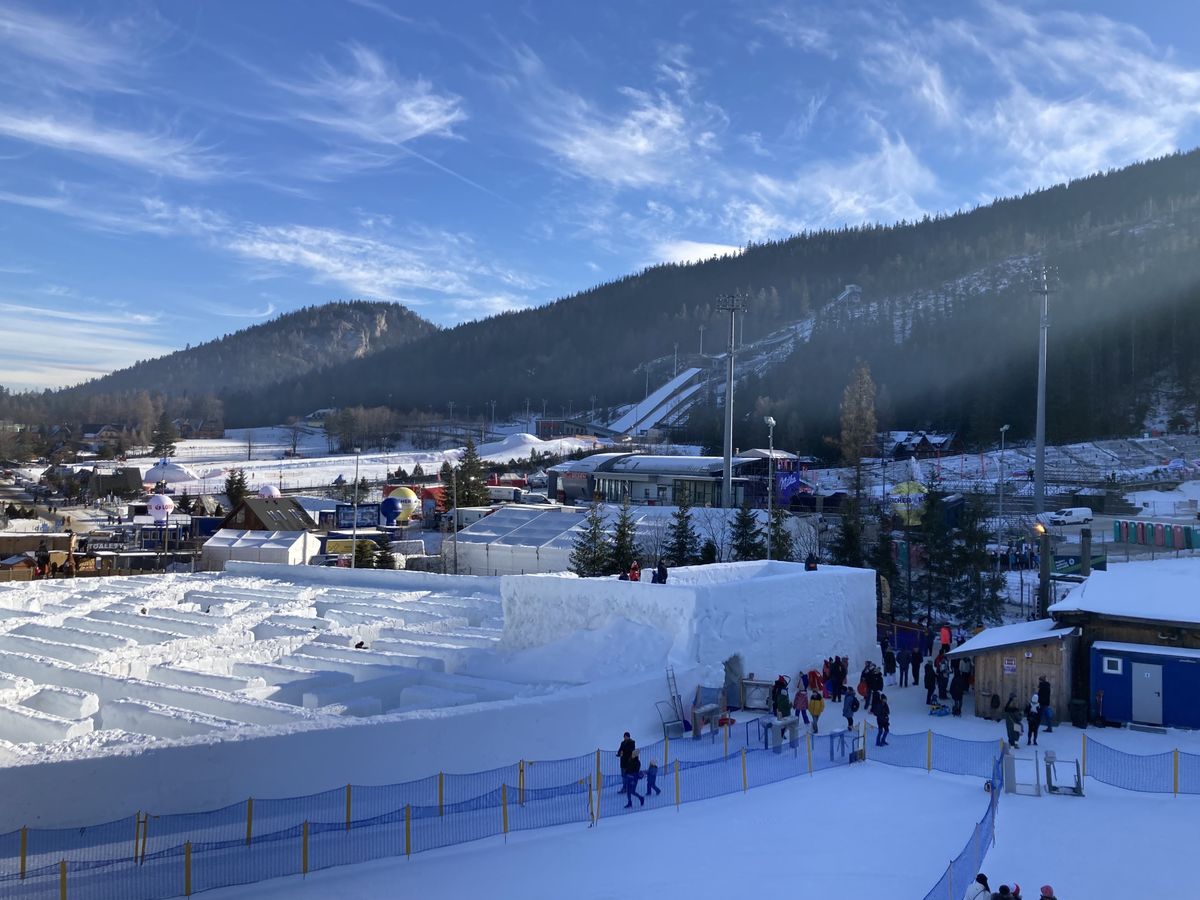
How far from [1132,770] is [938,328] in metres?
Answer: 101

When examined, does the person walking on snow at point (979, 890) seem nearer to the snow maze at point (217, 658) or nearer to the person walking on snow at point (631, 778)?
the person walking on snow at point (631, 778)

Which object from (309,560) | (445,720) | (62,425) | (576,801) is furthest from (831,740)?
(62,425)

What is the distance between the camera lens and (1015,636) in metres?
15.2

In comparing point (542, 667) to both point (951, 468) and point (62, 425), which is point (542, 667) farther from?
point (62, 425)

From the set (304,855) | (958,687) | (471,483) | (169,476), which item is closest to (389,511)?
Answer: (471,483)

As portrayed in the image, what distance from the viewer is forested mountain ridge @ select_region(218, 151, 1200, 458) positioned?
8169cm

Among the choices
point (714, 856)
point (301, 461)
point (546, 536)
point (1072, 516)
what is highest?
point (301, 461)

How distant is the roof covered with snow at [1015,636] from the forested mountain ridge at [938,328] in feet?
121

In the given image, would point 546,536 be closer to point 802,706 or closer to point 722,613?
point 722,613

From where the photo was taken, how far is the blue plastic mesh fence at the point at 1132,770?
1081 centimetres

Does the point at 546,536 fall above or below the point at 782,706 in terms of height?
above

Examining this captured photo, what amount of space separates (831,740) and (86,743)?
32.7 ft

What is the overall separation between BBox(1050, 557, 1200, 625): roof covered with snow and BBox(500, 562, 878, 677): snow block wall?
438 cm

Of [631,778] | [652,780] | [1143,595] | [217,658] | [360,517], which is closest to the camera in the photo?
[631,778]
